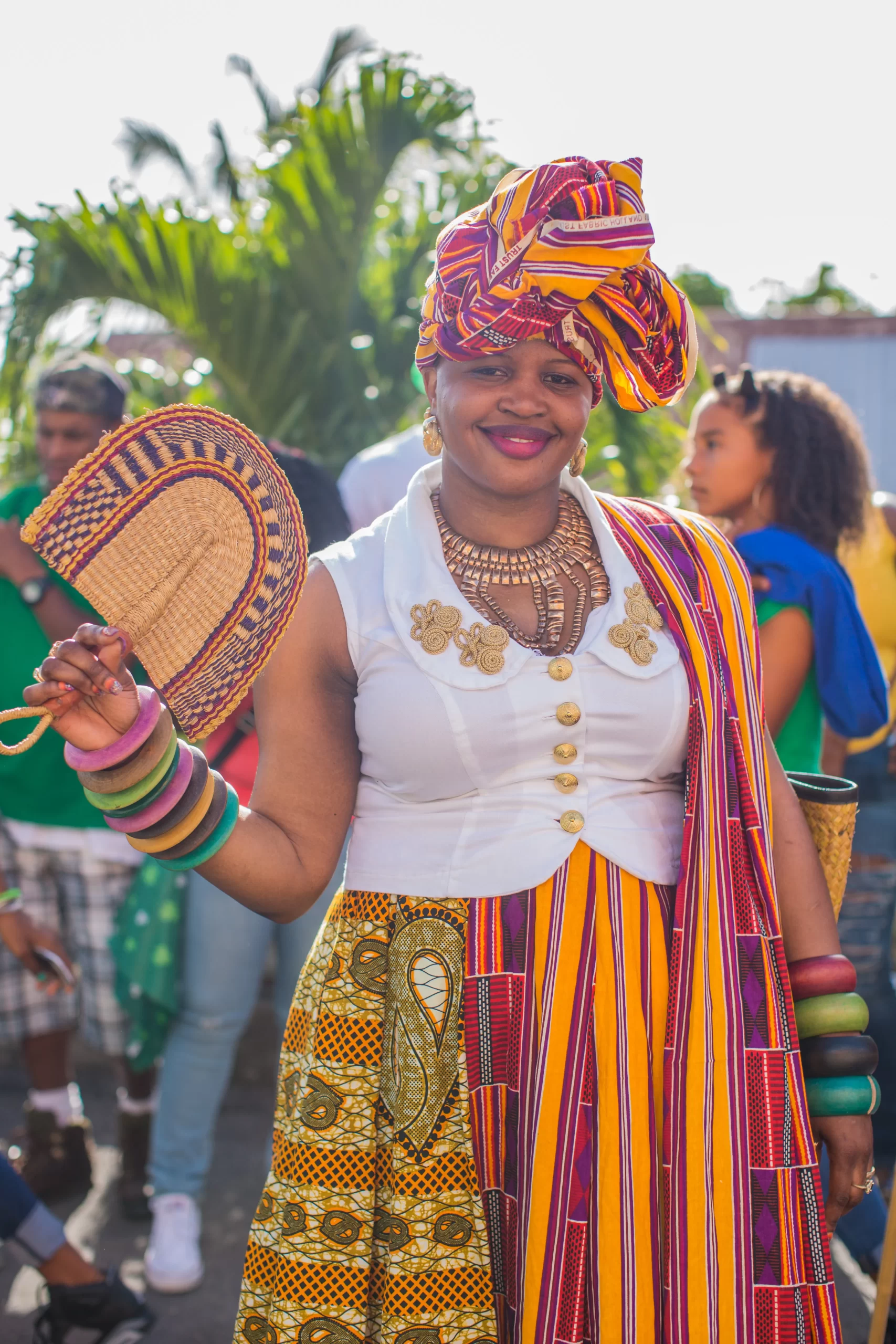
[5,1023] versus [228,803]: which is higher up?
[228,803]

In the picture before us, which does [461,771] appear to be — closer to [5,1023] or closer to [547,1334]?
[547,1334]

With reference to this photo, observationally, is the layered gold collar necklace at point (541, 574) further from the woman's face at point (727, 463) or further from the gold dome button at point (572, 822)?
the woman's face at point (727, 463)

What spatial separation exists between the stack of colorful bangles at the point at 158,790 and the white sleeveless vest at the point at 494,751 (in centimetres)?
27

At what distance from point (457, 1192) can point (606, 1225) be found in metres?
0.21

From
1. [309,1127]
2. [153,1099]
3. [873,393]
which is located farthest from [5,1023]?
[873,393]

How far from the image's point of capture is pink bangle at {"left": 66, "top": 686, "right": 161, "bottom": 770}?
1452 mm

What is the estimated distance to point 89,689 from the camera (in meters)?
1.42

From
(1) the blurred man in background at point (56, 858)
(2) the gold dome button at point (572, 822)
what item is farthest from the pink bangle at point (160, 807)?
(1) the blurred man in background at point (56, 858)

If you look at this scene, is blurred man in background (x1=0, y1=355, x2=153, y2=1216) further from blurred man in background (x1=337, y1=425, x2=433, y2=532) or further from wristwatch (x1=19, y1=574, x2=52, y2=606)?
blurred man in background (x1=337, y1=425, x2=433, y2=532)

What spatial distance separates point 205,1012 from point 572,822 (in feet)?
5.96

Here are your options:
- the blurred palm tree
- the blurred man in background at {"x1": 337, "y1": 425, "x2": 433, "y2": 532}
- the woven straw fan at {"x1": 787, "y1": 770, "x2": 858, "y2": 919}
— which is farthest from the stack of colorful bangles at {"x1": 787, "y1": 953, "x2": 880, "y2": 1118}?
the blurred palm tree

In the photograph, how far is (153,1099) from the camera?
3.65 metres

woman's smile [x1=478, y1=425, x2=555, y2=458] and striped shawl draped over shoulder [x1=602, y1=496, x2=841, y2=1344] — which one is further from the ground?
woman's smile [x1=478, y1=425, x2=555, y2=458]

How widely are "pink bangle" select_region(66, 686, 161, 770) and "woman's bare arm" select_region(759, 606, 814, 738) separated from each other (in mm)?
1702
